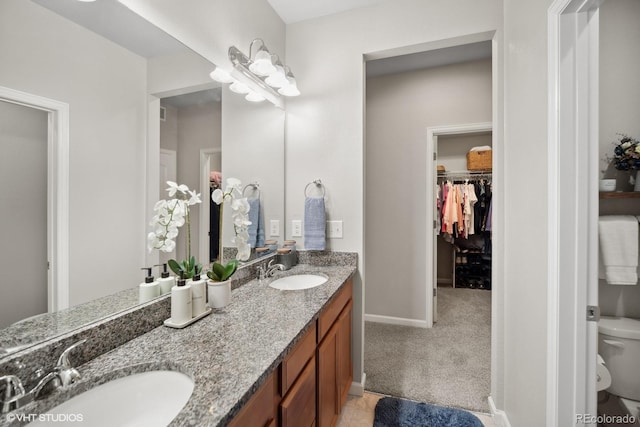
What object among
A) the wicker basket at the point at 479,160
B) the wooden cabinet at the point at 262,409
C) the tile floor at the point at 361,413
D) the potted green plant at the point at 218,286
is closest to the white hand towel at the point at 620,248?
the tile floor at the point at 361,413

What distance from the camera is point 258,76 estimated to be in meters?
1.82

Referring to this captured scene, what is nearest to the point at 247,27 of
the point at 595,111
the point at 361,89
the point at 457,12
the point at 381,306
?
the point at 361,89

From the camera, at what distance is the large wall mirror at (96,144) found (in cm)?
74

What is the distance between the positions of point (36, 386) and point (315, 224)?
150 cm

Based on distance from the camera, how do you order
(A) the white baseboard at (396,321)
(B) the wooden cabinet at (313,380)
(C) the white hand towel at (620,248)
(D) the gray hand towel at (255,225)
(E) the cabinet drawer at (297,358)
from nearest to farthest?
(B) the wooden cabinet at (313,380) → (E) the cabinet drawer at (297,358) → (C) the white hand towel at (620,248) → (D) the gray hand towel at (255,225) → (A) the white baseboard at (396,321)

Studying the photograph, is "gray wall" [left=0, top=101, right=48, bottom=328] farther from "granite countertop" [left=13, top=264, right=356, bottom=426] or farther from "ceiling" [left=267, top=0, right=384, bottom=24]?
"ceiling" [left=267, top=0, right=384, bottom=24]

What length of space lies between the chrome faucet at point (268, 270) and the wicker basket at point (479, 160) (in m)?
3.21

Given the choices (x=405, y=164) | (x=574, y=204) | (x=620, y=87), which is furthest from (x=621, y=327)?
(x=405, y=164)

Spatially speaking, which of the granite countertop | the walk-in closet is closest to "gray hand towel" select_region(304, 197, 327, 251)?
the granite countertop

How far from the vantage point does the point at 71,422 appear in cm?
64

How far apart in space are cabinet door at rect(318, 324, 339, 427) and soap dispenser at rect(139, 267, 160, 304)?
729 millimetres

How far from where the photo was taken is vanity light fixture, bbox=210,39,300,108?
1620mm

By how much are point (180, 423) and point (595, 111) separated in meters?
1.56

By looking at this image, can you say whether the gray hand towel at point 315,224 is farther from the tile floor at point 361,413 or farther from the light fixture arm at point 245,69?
the tile floor at point 361,413
